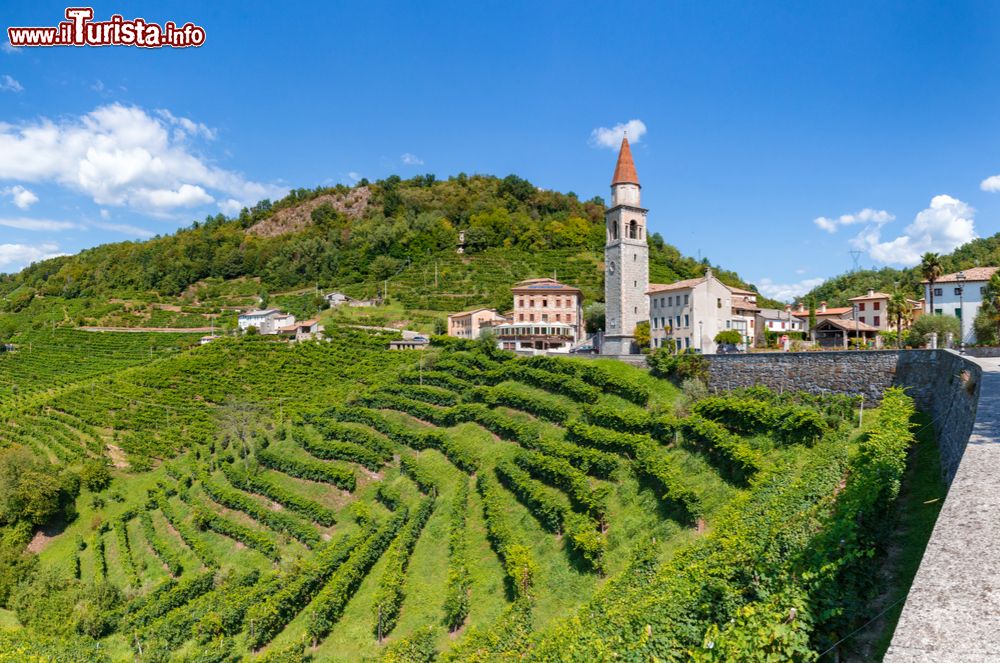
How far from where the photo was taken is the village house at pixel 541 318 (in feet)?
217

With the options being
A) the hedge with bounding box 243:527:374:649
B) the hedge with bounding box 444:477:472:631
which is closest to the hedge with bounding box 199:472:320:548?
the hedge with bounding box 243:527:374:649

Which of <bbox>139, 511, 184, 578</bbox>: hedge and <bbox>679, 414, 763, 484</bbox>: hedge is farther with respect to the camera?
<bbox>139, 511, 184, 578</bbox>: hedge

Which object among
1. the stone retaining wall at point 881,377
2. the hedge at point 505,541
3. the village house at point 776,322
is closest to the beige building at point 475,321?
the village house at point 776,322

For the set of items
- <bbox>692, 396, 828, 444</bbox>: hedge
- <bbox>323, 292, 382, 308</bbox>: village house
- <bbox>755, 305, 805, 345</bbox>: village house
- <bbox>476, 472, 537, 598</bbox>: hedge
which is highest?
<bbox>323, 292, 382, 308</bbox>: village house

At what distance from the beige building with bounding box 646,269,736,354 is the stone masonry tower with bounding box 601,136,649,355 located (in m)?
1.66

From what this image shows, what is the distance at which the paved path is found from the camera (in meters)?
4.71

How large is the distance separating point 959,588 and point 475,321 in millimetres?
63869

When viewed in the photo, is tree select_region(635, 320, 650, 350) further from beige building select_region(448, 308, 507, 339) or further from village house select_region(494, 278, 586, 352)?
beige building select_region(448, 308, 507, 339)

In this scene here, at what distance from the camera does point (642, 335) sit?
1880 inches

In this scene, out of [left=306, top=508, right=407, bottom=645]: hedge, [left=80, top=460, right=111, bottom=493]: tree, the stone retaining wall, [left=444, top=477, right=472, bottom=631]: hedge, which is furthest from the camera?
[left=80, top=460, right=111, bottom=493]: tree

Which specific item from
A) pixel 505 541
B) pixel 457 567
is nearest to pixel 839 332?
pixel 505 541

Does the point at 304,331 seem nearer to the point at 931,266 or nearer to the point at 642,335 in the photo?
the point at 642,335

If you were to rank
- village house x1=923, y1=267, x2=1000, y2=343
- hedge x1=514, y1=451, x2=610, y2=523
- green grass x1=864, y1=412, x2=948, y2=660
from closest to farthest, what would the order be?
green grass x1=864, y1=412, x2=948, y2=660
hedge x1=514, y1=451, x2=610, y2=523
village house x1=923, y1=267, x2=1000, y2=343

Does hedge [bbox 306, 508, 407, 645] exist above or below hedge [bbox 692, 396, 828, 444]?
below
